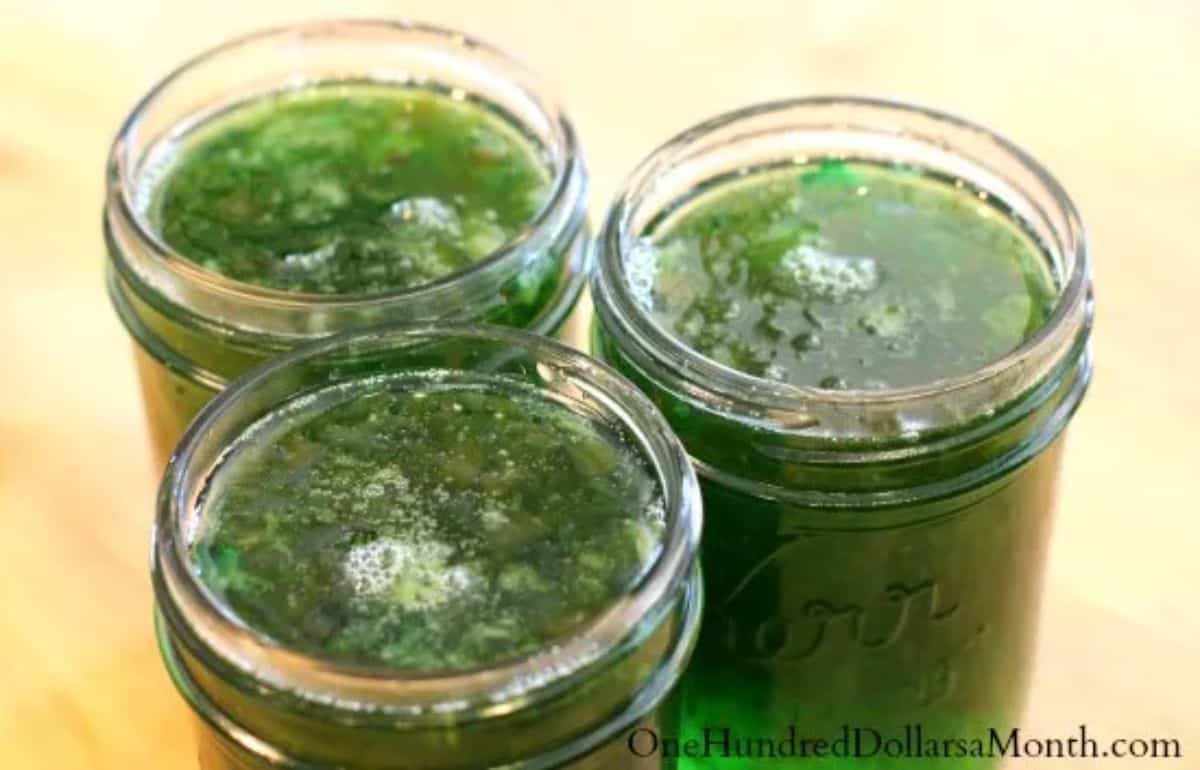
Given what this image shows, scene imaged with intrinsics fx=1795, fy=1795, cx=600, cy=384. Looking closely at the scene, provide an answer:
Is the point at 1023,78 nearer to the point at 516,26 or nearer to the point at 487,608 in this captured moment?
the point at 516,26

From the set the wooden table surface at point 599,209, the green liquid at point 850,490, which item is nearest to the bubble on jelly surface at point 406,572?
the green liquid at point 850,490

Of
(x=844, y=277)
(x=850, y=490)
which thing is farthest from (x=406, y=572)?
(x=844, y=277)

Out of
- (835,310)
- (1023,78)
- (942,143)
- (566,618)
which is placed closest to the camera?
(566,618)

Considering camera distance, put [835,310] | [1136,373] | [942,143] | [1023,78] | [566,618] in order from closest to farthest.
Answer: [566,618]
[835,310]
[942,143]
[1136,373]
[1023,78]

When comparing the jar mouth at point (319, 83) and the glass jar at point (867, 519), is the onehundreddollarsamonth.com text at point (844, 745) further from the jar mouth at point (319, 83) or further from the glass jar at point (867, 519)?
the jar mouth at point (319, 83)

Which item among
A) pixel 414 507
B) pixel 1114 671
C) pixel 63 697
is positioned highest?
pixel 414 507

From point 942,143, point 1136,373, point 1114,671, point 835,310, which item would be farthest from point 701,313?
point 1136,373

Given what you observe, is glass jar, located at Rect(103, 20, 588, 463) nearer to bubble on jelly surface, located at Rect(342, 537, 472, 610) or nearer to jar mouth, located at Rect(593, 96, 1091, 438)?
jar mouth, located at Rect(593, 96, 1091, 438)
